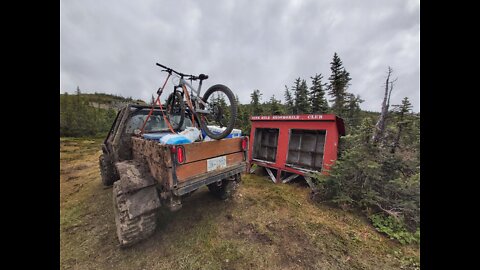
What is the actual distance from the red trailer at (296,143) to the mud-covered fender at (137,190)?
3.65m

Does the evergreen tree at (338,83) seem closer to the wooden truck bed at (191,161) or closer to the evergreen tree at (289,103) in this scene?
the evergreen tree at (289,103)

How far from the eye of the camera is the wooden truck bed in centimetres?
213

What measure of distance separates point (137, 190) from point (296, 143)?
523 centimetres

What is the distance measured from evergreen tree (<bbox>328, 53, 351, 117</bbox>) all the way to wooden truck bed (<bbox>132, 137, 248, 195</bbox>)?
17671 millimetres

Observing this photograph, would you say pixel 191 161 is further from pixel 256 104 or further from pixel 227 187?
pixel 256 104

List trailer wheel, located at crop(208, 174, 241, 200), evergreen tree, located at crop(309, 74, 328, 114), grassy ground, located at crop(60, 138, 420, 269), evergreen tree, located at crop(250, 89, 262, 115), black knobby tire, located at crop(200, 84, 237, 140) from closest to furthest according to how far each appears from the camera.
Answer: grassy ground, located at crop(60, 138, 420, 269)
black knobby tire, located at crop(200, 84, 237, 140)
trailer wheel, located at crop(208, 174, 241, 200)
evergreen tree, located at crop(250, 89, 262, 115)
evergreen tree, located at crop(309, 74, 328, 114)

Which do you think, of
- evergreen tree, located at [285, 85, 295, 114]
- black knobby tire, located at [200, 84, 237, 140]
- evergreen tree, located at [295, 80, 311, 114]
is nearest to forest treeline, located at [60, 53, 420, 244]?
black knobby tire, located at [200, 84, 237, 140]

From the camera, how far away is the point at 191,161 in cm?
234

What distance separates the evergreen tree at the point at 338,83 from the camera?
1741 cm

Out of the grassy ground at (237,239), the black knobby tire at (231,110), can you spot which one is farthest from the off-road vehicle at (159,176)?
the grassy ground at (237,239)

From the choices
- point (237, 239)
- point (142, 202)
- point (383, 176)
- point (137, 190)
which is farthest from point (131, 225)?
point (383, 176)

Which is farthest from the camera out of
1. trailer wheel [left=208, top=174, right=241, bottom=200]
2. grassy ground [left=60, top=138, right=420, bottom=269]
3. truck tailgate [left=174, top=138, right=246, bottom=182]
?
trailer wheel [left=208, top=174, right=241, bottom=200]

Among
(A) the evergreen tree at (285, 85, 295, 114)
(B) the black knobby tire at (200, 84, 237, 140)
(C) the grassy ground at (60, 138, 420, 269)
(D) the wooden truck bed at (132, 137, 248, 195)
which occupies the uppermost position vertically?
(A) the evergreen tree at (285, 85, 295, 114)

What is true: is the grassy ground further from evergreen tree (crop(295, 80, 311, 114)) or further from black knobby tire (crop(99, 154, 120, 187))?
evergreen tree (crop(295, 80, 311, 114))
